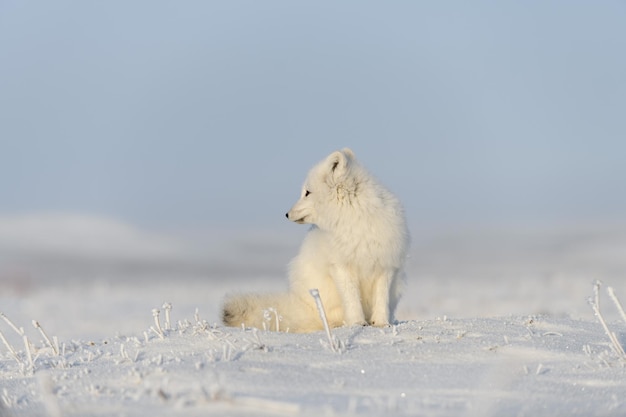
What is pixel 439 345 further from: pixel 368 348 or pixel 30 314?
pixel 30 314

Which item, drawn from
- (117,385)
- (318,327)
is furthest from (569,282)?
(117,385)

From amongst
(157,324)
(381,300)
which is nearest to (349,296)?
(381,300)

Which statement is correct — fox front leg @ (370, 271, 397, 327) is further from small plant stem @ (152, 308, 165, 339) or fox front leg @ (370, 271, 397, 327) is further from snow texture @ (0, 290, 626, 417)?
small plant stem @ (152, 308, 165, 339)

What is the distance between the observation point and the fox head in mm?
7223

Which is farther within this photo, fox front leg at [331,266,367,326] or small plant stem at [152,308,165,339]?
fox front leg at [331,266,367,326]

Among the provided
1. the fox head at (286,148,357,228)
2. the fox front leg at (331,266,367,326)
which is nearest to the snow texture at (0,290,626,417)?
the fox front leg at (331,266,367,326)

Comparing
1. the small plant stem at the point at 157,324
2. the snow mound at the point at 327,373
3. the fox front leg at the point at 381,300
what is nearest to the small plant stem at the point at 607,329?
the snow mound at the point at 327,373

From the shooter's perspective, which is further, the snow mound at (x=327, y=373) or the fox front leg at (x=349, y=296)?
the fox front leg at (x=349, y=296)

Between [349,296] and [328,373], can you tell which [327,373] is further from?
[349,296]

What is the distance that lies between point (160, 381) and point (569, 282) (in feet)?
Answer: 40.3

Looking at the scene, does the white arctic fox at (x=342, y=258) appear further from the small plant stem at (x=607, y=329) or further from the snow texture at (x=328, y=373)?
the small plant stem at (x=607, y=329)

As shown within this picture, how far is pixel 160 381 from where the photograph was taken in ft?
14.0

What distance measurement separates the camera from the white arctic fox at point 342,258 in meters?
6.84

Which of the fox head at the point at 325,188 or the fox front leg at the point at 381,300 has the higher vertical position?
the fox head at the point at 325,188
